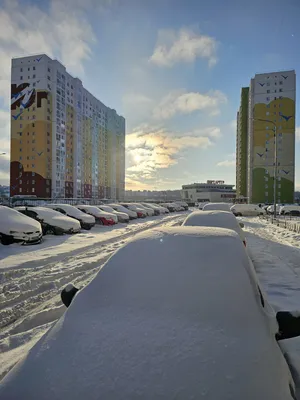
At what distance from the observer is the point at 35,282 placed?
5.48 metres

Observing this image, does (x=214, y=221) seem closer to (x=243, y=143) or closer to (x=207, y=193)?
(x=243, y=143)

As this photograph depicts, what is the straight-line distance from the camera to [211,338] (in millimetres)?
1836

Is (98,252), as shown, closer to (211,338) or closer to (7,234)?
(7,234)

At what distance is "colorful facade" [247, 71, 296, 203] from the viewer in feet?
213

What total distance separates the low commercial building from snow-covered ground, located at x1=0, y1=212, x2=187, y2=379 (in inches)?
3464

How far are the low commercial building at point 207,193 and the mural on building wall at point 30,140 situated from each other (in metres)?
54.0

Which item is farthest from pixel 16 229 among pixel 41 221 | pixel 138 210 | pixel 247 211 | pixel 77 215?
pixel 247 211

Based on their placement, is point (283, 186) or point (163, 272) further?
point (283, 186)

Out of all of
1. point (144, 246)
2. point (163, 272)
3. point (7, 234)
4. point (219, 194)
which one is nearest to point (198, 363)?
point (163, 272)

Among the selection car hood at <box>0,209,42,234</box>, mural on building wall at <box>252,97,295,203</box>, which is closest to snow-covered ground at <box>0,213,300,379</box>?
car hood at <box>0,209,42,234</box>

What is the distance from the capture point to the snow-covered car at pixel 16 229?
29.1ft

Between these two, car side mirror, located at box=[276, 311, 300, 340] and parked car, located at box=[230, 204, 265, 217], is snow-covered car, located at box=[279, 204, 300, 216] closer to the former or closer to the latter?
parked car, located at box=[230, 204, 265, 217]

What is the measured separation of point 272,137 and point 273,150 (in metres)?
3.25

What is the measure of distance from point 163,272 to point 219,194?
97.6 meters
